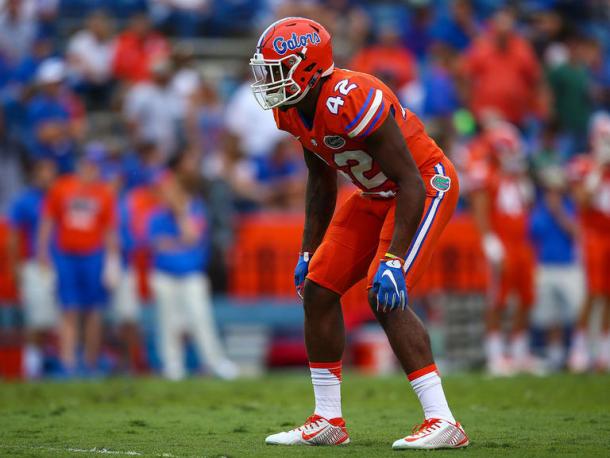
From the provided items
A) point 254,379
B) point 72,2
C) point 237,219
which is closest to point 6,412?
point 254,379

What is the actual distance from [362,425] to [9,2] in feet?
32.4

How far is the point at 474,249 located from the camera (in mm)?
13430

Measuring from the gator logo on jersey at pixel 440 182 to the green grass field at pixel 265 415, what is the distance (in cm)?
132

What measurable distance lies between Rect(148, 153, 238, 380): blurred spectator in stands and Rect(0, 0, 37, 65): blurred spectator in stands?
379 centimetres

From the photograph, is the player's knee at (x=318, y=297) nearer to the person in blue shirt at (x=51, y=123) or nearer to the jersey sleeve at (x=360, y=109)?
the jersey sleeve at (x=360, y=109)

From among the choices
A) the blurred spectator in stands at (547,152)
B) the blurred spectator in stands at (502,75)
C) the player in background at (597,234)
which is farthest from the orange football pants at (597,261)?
the blurred spectator in stands at (502,75)

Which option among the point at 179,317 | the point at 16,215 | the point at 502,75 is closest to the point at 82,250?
the point at 16,215

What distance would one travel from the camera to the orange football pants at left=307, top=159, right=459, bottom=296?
576 cm

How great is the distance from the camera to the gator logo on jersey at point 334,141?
564 centimetres

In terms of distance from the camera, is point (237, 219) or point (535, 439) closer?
point (535, 439)

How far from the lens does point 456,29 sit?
16500 millimetres

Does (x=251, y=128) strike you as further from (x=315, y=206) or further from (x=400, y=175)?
(x=400, y=175)

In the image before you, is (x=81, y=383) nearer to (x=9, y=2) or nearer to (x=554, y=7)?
(x=9, y=2)

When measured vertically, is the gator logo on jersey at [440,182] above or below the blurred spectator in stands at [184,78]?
below
